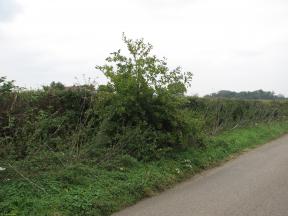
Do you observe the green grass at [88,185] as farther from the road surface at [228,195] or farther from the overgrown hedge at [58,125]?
the overgrown hedge at [58,125]

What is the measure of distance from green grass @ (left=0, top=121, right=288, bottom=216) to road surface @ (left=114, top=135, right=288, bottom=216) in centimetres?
29

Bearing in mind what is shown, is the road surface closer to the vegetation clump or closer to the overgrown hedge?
the vegetation clump

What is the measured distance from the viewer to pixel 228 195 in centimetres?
823

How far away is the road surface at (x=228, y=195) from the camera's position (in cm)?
712

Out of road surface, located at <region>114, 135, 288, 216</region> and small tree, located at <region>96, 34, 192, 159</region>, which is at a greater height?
small tree, located at <region>96, 34, 192, 159</region>

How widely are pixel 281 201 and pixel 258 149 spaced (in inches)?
333

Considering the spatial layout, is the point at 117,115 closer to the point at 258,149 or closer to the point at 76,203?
the point at 76,203

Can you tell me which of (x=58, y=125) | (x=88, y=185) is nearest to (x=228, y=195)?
(x=88, y=185)

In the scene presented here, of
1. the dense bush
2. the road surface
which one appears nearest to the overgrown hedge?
the dense bush

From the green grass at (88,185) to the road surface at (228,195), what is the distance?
29 cm

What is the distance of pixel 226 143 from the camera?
48.6 ft

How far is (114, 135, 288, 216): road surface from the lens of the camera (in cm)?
712

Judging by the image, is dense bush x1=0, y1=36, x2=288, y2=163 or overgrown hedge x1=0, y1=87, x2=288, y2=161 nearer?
overgrown hedge x1=0, y1=87, x2=288, y2=161

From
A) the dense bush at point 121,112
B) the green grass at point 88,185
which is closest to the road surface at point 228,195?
the green grass at point 88,185
